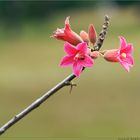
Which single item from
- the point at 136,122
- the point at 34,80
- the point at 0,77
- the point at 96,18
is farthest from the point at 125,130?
the point at 96,18

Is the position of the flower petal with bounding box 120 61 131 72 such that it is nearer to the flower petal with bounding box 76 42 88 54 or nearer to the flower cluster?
the flower cluster

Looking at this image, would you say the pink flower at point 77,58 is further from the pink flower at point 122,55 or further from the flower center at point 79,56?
the pink flower at point 122,55

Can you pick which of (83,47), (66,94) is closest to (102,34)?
(83,47)

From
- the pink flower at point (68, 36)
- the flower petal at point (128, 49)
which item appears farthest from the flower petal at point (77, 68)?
the flower petal at point (128, 49)

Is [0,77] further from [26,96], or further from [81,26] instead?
[81,26]

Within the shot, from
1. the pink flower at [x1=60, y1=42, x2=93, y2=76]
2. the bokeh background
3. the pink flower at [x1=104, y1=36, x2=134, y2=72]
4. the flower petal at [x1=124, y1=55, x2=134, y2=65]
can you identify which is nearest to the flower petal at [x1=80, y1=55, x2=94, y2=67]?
the pink flower at [x1=60, y1=42, x2=93, y2=76]

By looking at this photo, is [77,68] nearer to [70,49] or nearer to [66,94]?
[70,49]
